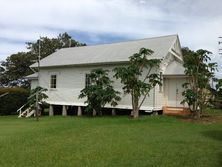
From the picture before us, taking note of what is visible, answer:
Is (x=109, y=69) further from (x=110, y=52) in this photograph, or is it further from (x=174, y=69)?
(x=174, y=69)

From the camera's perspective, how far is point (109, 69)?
921 inches

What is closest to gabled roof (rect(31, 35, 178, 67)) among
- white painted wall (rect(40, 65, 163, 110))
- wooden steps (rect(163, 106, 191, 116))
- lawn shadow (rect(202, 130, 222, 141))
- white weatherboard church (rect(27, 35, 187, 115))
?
white weatherboard church (rect(27, 35, 187, 115))

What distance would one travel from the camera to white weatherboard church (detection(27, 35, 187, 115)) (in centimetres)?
2200

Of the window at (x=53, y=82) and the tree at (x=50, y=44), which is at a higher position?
the tree at (x=50, y=44)

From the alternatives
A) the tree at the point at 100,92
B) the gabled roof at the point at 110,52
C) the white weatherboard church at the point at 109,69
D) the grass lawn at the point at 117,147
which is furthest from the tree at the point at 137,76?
the grass lawn at the point at 117,147

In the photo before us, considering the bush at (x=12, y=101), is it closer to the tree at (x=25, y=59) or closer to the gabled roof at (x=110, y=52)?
the gabled roof at (x=110, y=52)

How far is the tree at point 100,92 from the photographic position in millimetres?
21359

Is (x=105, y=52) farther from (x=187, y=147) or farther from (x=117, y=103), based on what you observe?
(x=187, y=147)

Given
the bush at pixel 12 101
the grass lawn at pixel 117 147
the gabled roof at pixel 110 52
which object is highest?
the gabled roof at pixel 110 52

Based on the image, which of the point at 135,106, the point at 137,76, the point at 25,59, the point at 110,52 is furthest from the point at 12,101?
the point at 25,59

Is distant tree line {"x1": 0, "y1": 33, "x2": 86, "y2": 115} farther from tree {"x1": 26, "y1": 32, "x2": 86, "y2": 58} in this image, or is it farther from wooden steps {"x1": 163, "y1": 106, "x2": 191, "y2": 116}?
wooden steps {"x1": 163, "y1": 106, "x2": 191, "y2": 116}

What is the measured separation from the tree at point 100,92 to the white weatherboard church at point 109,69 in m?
0.96

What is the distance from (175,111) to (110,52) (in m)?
6.89

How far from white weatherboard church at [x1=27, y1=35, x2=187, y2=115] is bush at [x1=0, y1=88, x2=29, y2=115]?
5.92 feet
